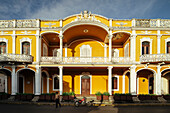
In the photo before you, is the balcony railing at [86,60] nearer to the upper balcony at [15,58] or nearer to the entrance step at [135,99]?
the upper balcony at [15,58]

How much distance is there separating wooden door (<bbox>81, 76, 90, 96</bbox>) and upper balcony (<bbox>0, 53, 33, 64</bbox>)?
7.29m

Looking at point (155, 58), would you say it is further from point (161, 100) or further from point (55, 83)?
point (55, 83)

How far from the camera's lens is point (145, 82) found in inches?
639

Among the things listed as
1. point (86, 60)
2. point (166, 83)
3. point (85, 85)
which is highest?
point (86, 60)

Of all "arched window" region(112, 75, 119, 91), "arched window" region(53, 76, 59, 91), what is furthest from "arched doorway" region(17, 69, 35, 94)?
"arched window" region(112, 75, 119, 91)

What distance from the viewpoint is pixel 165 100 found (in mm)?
13555

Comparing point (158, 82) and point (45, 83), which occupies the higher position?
point (158, 82)

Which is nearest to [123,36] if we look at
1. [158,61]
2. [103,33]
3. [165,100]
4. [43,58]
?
[103,33]

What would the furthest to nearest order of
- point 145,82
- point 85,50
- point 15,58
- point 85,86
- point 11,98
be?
point 85,50, point 85,86, point 145,82, point 11,98, point 15,58

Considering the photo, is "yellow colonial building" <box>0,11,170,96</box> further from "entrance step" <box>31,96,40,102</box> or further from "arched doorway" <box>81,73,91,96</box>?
"arched doorway" <box>81,73,91,96</box>

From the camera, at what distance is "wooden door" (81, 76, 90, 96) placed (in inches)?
678

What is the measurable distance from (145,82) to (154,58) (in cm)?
433

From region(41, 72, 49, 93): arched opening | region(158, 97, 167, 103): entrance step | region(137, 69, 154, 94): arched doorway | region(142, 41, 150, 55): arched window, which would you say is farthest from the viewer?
region(41, 72, 49, 93): arched opening

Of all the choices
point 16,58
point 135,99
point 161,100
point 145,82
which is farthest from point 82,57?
point 161,100
